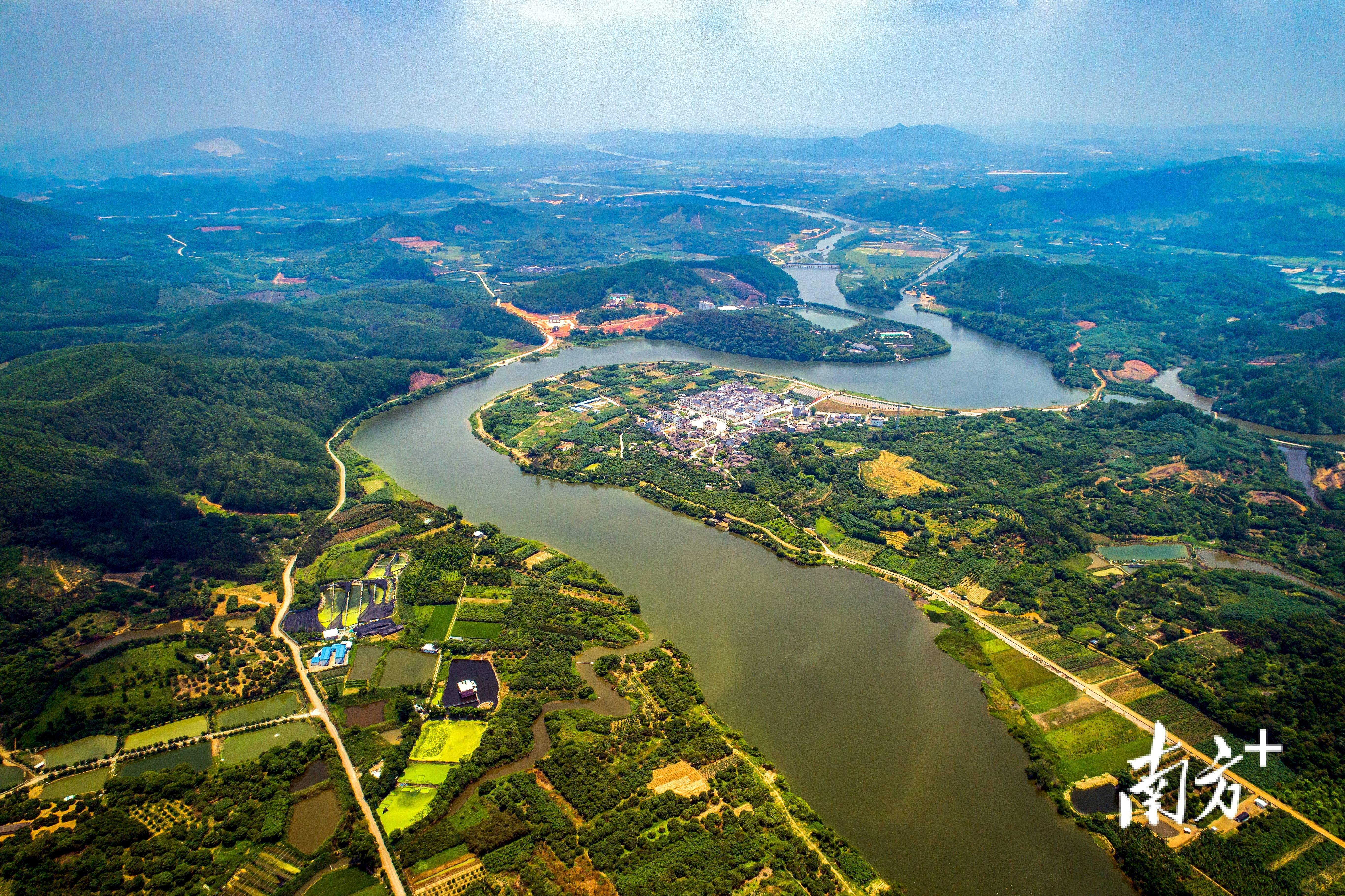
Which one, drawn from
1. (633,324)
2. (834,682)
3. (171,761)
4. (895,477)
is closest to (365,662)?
(171,761)

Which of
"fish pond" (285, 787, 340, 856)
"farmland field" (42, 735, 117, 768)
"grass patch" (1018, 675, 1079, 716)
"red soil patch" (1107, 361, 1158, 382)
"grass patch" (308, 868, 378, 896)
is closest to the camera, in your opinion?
"grass patch" (308, 868, 378, 896)

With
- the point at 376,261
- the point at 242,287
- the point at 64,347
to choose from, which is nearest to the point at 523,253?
the point at 376,261

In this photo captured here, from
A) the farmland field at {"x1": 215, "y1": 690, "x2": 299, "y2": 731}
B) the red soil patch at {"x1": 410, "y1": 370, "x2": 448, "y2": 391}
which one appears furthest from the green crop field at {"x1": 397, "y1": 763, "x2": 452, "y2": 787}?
the red soil patch at {"x1": 410, "y1": 370, "x2": 448, "y2": 391}

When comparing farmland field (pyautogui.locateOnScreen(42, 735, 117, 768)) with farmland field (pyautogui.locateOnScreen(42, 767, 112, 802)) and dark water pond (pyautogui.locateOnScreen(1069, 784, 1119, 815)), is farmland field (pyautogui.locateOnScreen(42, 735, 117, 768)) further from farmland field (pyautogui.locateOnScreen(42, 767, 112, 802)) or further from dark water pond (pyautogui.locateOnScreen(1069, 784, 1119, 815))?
dark water pond (pyautogui.locateOnScreen(1069, 784, 1119, 815))

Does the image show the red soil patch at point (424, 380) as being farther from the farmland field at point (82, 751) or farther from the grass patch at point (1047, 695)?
the grass patch at point (1047, 695)

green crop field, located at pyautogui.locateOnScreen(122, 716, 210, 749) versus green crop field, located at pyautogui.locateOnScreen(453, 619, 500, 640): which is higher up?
green crop field, located at pyautogui.locateOnScreen(453, 619, 500, 640)

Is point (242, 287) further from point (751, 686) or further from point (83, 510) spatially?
point (751, 686)
